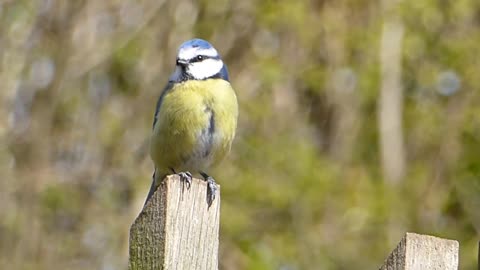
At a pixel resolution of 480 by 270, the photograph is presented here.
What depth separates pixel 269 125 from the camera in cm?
661

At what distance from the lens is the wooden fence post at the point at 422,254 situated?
184cm

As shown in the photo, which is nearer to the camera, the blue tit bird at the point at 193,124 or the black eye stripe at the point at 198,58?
the blue tit bird at the point at 193,124

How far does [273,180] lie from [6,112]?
1.73 metres

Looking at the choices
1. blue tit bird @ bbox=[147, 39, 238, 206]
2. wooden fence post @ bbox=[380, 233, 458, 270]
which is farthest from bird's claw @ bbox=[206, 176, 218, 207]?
blue tit bird @ bbox=[147, 39, 238, 206]

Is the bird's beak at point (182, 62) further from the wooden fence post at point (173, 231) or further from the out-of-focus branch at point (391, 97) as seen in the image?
the out-of-focus branch at point (391, 97)

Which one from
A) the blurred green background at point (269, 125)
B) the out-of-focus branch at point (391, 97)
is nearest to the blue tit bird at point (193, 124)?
the blurred green background at point (269, 125)

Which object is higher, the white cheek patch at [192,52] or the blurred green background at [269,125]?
the blurred green background at [269,125]

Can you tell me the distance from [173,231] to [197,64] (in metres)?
2.20

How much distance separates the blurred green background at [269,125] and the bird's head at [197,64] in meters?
2.26

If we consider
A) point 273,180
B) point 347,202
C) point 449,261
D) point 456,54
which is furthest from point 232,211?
point 449,261

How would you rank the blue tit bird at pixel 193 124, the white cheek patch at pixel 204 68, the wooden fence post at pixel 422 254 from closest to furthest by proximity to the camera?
the wooden fence post at pixel 422 254, the blue tit bird at pixel 193 124, the white cheek patch at pixel 204 68

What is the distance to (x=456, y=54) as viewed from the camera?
666 cm

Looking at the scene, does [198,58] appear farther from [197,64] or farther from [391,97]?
[391,97]

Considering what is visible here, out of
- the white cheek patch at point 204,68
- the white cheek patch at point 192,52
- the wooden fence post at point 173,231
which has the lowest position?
the wooden fence post at point 173,231
